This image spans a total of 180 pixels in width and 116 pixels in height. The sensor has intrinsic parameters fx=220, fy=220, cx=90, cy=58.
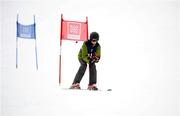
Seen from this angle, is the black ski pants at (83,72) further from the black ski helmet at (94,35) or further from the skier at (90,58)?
the black ski helmet at (94,35)

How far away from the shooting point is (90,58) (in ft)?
8.19

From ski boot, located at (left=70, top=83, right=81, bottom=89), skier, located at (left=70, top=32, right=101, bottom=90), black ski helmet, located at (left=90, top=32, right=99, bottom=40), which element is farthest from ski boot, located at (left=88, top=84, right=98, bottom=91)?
black ski helmet, located at (left=90, top=32, right=99, bottom=40)

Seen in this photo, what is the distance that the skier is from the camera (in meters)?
2.47

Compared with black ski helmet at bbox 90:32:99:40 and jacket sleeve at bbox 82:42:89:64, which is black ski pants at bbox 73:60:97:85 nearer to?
jacket sleeve at bbox 82:42:89:64

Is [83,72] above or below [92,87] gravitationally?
above

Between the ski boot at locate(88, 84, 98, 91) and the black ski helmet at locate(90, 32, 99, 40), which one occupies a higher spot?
the black ski helmet at locate(90, 32, 99, 40)

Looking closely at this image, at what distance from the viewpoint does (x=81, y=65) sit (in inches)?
97.9

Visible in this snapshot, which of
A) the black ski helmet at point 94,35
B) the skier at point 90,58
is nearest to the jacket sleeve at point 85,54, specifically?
the skier at point 90,58

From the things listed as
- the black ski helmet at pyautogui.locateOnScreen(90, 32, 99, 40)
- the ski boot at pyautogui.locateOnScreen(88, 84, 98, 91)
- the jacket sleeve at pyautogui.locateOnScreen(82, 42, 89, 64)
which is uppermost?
the black ski helmet at pyautogui.locateOnScreen(90, 32, 99, 40)

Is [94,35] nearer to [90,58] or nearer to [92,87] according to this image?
[90,58]

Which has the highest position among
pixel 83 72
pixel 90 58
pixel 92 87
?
pixel 90 58

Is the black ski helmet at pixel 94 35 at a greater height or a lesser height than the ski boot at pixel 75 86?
greater

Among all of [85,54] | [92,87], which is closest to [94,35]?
[85,54]

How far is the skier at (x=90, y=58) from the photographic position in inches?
97.1
